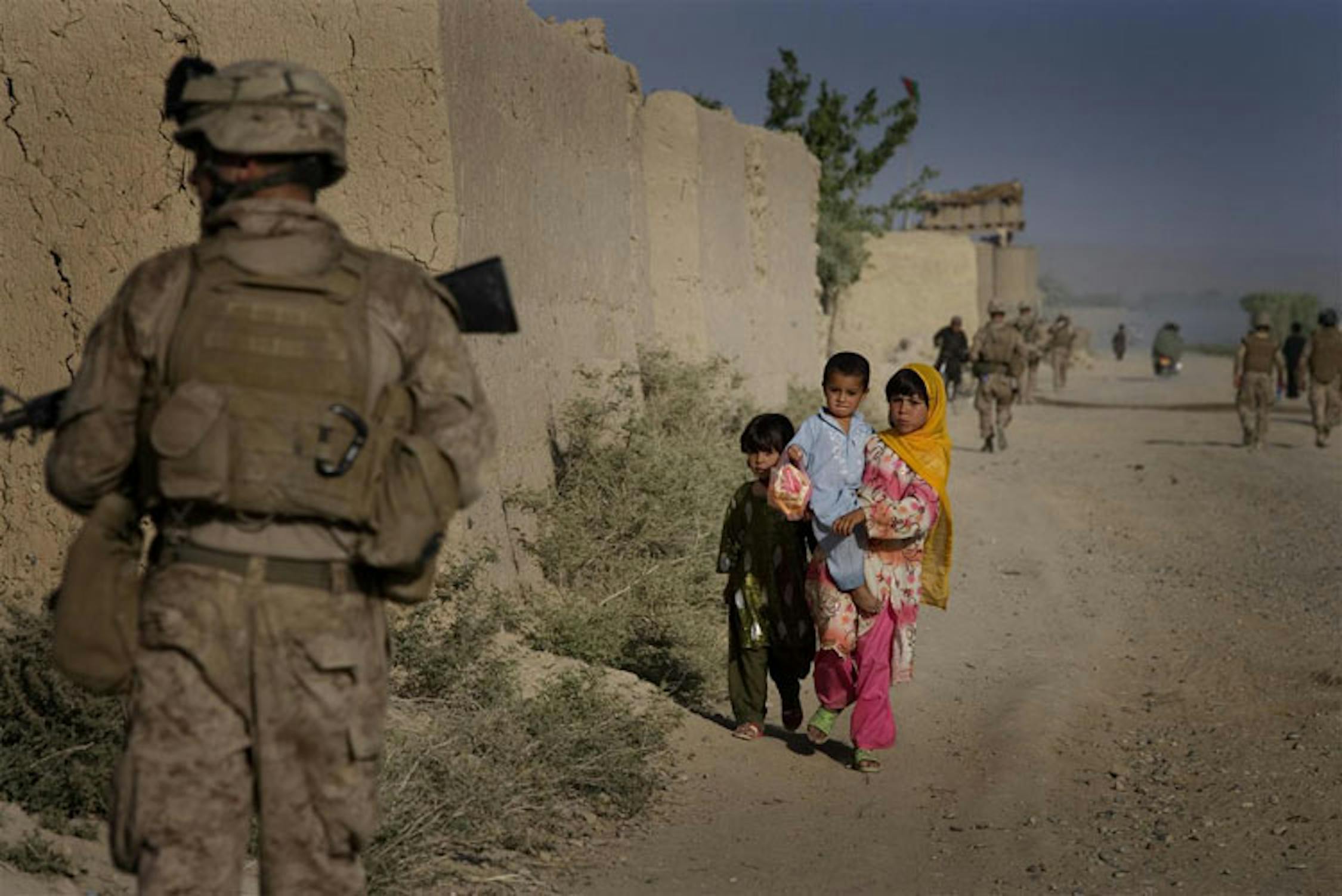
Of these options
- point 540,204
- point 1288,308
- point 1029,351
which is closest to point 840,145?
point 1029,351

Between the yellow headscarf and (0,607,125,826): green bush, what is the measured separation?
2813mm

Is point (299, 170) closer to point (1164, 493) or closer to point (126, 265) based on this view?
point (126, 265)

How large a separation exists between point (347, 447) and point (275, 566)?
250 millimetres

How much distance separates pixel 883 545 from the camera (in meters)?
5.83

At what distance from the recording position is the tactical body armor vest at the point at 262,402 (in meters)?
2.85

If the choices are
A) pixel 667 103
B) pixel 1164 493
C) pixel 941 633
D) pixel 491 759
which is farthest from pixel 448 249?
pixel 1164 493

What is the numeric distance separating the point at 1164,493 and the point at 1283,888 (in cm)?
1010

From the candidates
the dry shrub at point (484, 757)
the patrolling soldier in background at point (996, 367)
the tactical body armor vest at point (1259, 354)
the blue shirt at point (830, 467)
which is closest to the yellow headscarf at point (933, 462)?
the blue shirt at point (830, 467)

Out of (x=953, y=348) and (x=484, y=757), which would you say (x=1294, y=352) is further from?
(x=484, y=757)

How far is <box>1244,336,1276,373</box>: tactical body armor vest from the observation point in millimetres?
17703

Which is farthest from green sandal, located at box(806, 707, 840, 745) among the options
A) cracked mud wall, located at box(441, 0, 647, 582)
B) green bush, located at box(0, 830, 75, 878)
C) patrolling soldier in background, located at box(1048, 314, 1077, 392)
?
patrolling soldier in background, located at box(1048, 314, 1077, 392)

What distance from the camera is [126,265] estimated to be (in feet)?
20.6

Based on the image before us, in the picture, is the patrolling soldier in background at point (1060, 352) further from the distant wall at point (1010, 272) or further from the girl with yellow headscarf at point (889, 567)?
the girl with yellow headscarf at point (889, 567)

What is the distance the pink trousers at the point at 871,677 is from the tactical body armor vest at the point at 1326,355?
14.4 m
